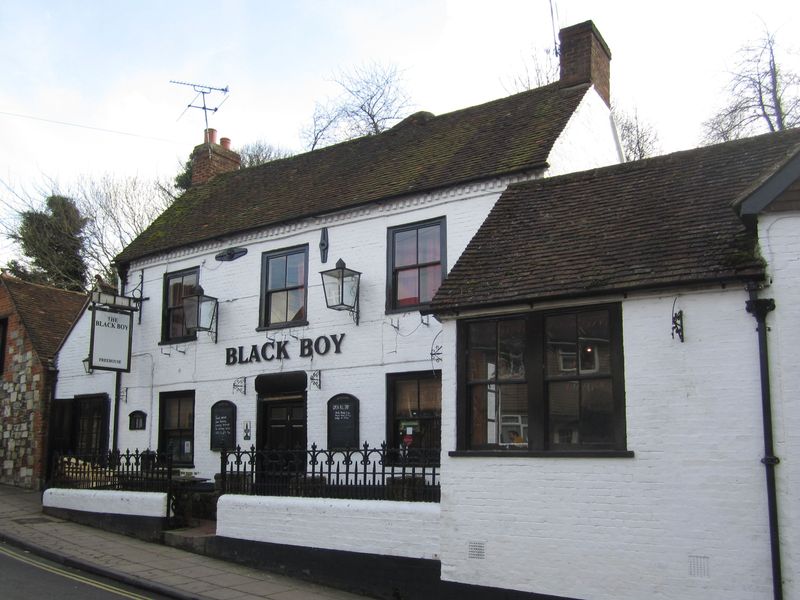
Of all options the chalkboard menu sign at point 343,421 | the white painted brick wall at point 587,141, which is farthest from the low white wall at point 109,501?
the white painted brick wall at point 587,141

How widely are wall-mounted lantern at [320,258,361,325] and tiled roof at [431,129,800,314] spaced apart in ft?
11.5

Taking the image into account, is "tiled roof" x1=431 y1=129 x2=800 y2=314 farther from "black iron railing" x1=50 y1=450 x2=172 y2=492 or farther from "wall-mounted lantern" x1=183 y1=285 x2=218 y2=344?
"wall-mounted lantern" x1=183 y1=285 x2=218 y2=344

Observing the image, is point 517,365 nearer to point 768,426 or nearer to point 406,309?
point 768,426

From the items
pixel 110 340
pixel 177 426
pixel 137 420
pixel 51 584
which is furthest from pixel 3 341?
pixel 51 584

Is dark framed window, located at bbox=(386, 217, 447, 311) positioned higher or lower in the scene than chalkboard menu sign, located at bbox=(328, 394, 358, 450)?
higher

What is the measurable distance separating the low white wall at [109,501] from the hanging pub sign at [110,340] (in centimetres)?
299

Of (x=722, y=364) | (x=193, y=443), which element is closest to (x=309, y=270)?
(x=193, y=443)

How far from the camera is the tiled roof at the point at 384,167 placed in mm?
13431

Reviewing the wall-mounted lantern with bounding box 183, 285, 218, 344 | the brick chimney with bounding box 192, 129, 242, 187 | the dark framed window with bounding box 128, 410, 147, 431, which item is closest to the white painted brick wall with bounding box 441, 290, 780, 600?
the wall-mounted lantern with bounding box 183, 285, 218, 344

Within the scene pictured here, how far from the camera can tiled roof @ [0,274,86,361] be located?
20.0 meters

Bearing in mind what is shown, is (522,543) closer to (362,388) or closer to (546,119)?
(362,388)

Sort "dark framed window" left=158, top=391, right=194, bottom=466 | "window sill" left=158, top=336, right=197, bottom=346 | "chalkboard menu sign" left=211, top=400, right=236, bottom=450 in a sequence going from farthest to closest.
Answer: "window sill" left=158, top=336, right=197, bottom=346 → "dark framed window" left=158, top=391, right=194, bottom=466 → "chalkboard menu sign" left=211, top=400, right=236, bottom=450

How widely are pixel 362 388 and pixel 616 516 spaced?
622cm

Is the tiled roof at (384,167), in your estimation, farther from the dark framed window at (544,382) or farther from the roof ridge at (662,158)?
the dark framed window at (544,382)
